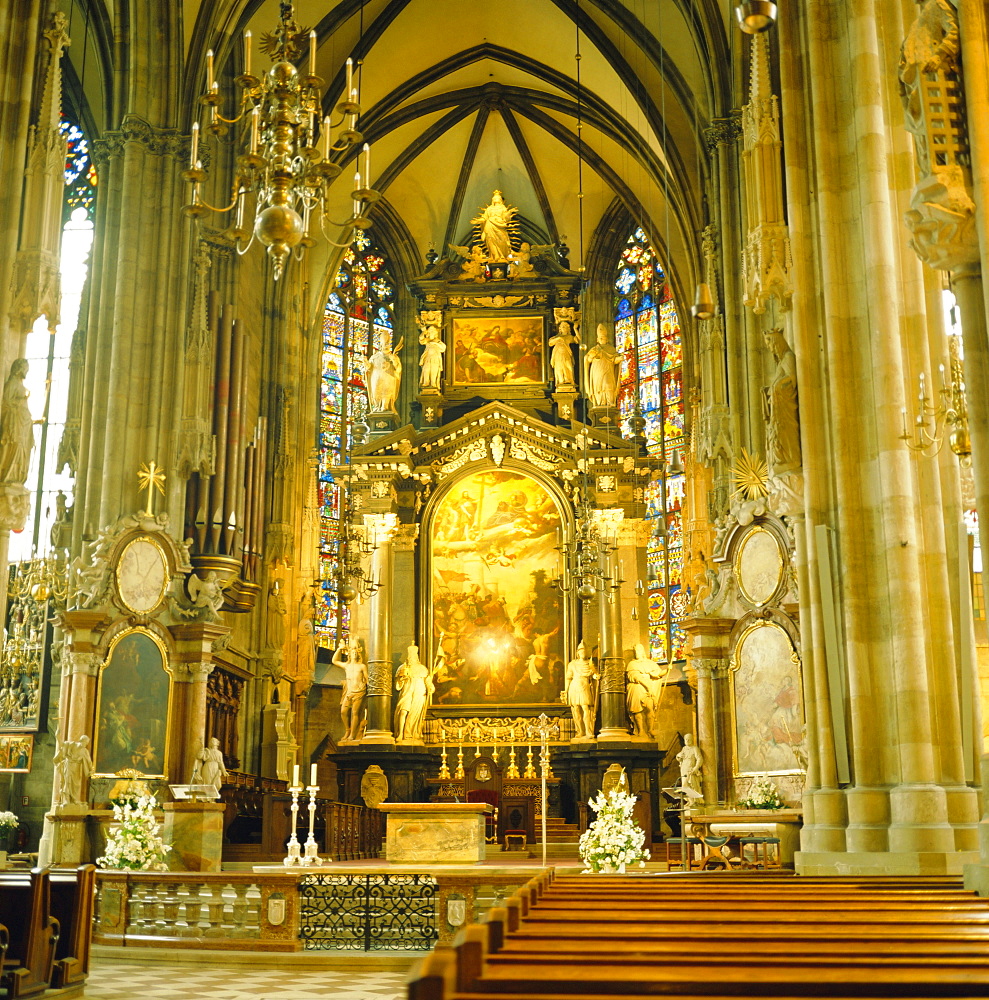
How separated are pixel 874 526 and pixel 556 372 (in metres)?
16.1

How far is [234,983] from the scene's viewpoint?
9.76m

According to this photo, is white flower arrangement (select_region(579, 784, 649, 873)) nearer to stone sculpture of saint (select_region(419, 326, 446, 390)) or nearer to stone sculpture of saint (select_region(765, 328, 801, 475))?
stone sculpture of saint (select_region(765, 328, 801, 475))

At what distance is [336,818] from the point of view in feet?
63.6

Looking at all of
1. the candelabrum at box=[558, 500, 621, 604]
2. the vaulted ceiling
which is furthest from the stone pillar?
the vaulted ceiling

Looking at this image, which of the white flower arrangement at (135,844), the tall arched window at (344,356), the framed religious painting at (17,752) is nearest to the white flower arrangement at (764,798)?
the white flower arrangement at (135,844)

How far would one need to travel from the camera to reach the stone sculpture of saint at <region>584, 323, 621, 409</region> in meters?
25.5

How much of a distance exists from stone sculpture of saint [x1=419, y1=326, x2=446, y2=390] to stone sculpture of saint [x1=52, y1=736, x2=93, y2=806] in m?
12.3

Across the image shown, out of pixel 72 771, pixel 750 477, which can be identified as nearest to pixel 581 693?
pixel 750 477

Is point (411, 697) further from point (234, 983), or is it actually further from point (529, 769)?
point (234, 983)

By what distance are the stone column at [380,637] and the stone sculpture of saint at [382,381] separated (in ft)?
8.04

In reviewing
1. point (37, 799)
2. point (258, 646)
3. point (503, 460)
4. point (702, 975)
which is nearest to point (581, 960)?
point (702, 975)

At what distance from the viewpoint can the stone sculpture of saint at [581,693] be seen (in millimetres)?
23484

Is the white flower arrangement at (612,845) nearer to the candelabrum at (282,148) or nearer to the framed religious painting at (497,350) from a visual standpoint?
the candelabrum at (282,148)

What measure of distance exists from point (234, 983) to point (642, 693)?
47.6ft
